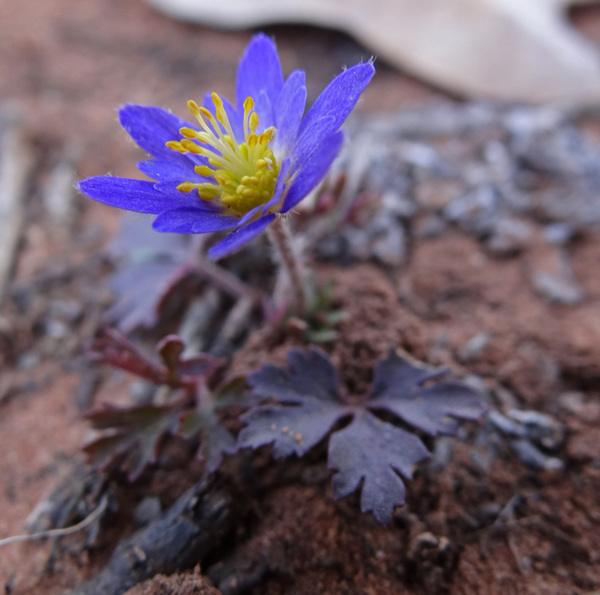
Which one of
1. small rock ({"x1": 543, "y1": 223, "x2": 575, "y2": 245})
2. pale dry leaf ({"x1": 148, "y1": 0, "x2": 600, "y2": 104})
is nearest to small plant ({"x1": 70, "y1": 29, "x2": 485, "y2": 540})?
small rock ({"x1": 543, "y1": 223, "x2": 575, "y2": 245})

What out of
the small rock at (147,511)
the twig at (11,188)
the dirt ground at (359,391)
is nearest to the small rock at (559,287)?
the dirt ground at (359,391)

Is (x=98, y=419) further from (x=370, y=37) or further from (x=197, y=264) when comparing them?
(x=370, y=37)

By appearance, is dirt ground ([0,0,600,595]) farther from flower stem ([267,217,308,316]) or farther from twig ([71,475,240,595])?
flower stem ([267,217,308,316])

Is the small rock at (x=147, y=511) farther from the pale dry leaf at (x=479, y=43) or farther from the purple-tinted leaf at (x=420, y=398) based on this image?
the pale dry leaf at (x=479, y=43)

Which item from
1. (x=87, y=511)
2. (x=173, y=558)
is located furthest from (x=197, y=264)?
(x=173, y=558)

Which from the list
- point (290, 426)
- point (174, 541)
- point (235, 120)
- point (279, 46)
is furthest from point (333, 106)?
point (279, 46)
